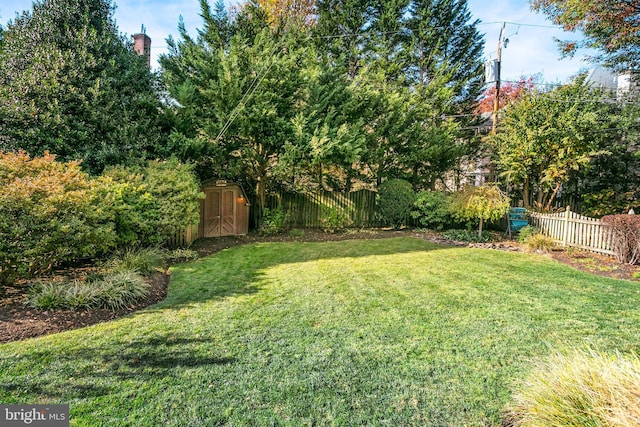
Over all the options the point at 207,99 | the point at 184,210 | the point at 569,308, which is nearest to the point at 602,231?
the point at 569,308

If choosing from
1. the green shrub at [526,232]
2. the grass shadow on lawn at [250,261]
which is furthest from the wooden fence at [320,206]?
the green shrub at [526,232]

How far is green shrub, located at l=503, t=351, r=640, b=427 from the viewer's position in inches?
78.0

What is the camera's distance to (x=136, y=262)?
6.38 m

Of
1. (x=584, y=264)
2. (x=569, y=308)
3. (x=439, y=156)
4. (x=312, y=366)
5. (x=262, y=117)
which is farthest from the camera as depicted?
(x=439, y=156)

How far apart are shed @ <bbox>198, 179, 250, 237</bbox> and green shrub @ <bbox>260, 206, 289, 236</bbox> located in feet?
2.01

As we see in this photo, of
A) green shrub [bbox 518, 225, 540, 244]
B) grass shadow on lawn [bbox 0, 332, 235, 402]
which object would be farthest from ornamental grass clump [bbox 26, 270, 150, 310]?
green shrub [bbox 518, 225, 540, 244]

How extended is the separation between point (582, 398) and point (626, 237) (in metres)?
7.57

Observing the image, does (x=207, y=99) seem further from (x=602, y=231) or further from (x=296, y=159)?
(x=602, y=231)

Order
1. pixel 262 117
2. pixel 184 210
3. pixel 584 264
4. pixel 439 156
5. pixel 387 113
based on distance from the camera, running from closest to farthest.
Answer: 1. pixel 584 264
2. pixel 184 210
3. pixel 262 117
4. pixel 387 113
5. pixel 439 156

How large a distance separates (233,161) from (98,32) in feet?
16.3

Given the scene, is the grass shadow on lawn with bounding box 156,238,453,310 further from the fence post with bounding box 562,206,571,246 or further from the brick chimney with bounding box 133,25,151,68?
the brick chimney with bounding box 133,25,151,68

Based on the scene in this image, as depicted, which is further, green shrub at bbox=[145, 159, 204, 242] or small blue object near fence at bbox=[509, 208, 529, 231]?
small blue object near fence at bbox=[509, 208, 529, 231]

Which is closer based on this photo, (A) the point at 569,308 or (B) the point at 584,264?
(A) the point at 569,308

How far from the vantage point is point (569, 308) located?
475 cm
